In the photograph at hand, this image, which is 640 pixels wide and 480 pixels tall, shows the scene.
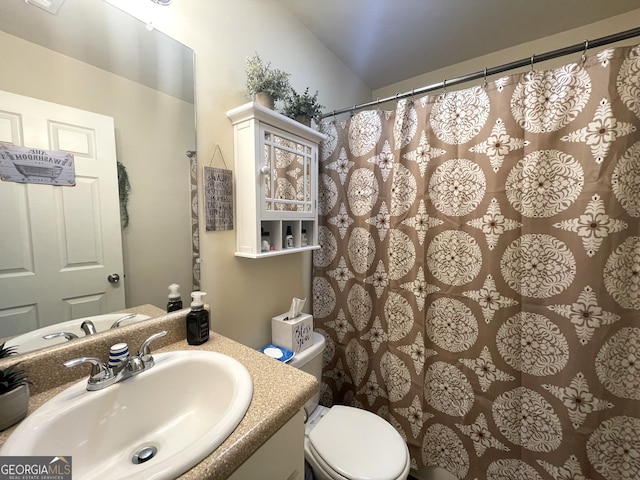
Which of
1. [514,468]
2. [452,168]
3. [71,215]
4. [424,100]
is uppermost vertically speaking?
[424,100]

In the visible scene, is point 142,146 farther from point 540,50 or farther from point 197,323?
point 540,50

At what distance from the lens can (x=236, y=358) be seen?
769 millimetres

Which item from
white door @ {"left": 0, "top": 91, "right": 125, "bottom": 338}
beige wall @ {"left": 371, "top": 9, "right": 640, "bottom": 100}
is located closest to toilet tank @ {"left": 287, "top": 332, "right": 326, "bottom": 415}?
white door @ {"left": 0, "top": 91, "right": 125, "bottom": 338}

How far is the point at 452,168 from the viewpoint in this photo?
116 centimetres

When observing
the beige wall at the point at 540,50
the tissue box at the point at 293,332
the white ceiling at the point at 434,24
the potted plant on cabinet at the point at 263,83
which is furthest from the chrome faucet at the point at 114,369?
the beige wall at the point at 540,50

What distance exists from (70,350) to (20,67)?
0.72m

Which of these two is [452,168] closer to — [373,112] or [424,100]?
[424,100]

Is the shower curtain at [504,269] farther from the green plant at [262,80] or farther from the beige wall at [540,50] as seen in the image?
the beige wall at [540,50]

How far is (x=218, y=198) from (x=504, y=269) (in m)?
1.24

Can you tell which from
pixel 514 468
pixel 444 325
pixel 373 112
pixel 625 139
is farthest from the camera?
pixel 373 112

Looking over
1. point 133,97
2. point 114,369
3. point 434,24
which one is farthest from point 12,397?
point 434,24

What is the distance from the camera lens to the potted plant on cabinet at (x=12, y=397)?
49 cm

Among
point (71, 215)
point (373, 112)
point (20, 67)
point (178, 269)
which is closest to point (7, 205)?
point (71, 215)

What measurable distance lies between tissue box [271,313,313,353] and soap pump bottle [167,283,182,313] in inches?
18.5
